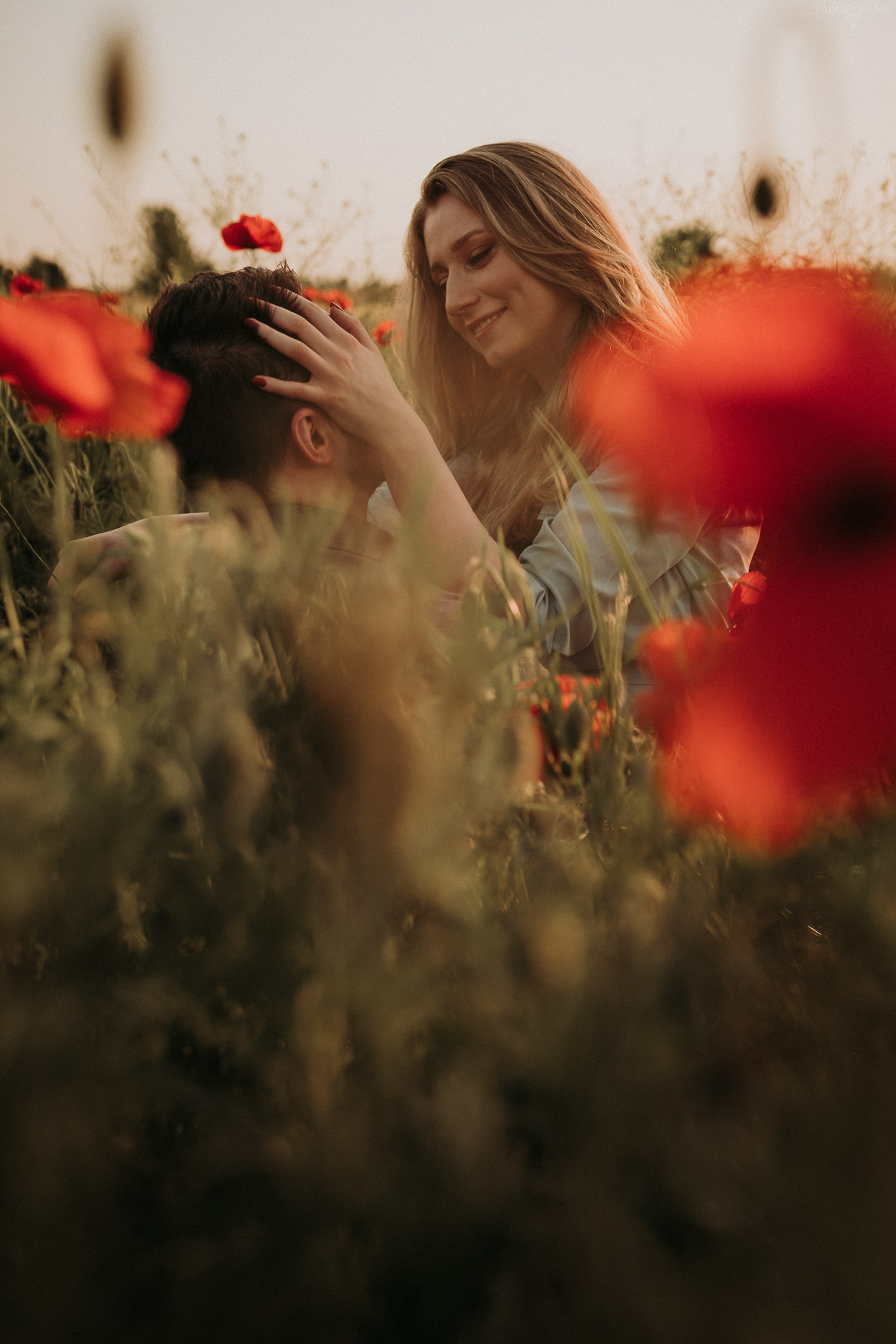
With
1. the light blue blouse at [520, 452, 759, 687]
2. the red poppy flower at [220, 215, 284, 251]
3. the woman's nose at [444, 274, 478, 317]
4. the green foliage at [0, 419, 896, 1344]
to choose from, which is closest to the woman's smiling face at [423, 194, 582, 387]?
the woman's nose at [444, 274, 478, 317]

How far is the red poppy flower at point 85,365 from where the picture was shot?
531 millimetres

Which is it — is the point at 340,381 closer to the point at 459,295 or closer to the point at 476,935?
the point at 459,295

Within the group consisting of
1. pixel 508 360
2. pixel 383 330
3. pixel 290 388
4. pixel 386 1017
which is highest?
pixel 386 1017

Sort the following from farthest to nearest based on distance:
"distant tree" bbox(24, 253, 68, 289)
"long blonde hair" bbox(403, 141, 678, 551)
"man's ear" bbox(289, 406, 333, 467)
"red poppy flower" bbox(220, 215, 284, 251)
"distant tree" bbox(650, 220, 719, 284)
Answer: "distant tree" bbox(24, 253, 68, 289), "distant tree" bbox(650, 220, 719, 284), "red poppy flower" bbox(220, 215, 284, 251), "long blonde hair" bbox(403, 141, 678, 551), "man's ear" bbox(289, 406, 333, 467)

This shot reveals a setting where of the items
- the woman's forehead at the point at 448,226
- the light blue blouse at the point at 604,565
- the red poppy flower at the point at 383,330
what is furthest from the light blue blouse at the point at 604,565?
the red poppy flower at the point at 383,330

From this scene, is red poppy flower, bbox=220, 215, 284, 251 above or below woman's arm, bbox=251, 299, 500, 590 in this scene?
above

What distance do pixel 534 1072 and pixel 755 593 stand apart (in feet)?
0.82

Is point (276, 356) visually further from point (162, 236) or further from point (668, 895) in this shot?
point (162, 236)

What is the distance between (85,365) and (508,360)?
3.89 ft

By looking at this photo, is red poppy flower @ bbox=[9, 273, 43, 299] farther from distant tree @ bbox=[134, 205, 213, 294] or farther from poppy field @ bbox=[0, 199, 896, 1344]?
poppy field @ bbox=[0, 199, 896, 1344]

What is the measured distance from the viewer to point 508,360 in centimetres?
162

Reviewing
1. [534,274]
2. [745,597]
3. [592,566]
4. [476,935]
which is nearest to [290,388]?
[592,566]

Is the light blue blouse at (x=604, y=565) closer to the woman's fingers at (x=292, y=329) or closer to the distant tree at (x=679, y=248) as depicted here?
the woman's fingers at (x=292, y=329)

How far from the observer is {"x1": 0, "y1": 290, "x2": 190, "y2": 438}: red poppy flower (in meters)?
0.53
